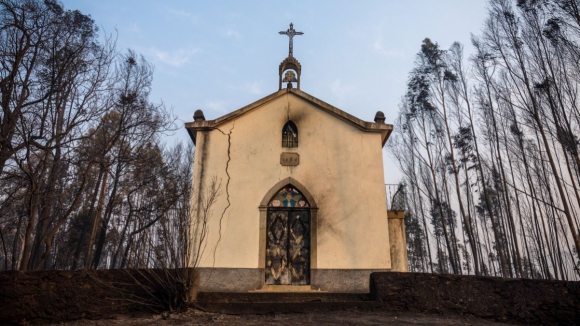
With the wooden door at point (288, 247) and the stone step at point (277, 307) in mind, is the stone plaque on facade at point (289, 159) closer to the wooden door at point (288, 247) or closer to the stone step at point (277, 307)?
the wooden door at point (288, 247)

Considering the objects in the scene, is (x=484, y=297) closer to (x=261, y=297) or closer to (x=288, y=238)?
(x=261, y=297)

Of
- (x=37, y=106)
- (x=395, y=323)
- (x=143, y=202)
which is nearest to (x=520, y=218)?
(x=395, y=323)

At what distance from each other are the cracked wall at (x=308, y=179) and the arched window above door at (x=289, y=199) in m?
0.36

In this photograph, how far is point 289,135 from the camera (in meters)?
11.5

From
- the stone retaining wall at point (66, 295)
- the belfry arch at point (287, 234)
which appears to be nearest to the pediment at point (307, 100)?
the belfry arch at point (287, 234)

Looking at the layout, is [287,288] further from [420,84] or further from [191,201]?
[420,84]

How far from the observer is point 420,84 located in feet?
70.9

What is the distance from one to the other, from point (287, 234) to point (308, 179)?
1.72 meters

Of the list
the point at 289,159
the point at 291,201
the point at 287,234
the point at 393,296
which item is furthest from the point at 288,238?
the point at 393,296

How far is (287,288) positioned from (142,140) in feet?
32.9

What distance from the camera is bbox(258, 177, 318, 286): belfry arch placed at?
1005cm

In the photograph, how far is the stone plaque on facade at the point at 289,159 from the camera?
1096 cm

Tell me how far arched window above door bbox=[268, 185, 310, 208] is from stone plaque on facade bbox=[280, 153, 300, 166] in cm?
70

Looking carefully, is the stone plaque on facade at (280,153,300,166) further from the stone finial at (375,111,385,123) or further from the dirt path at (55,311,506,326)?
the dirt path at (55,311,506,326)
